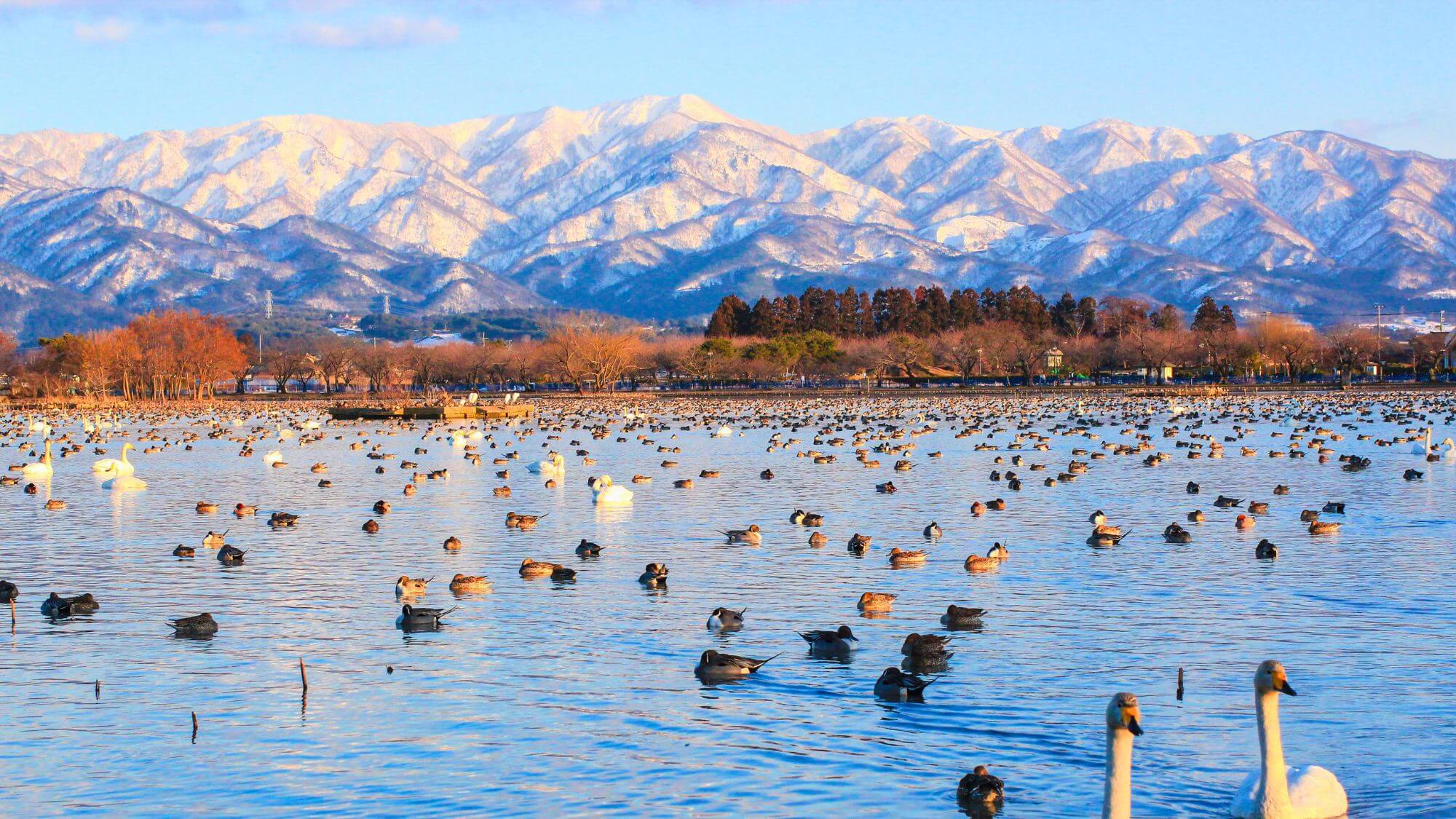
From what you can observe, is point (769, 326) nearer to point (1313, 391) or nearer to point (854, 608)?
point (1313, 391)

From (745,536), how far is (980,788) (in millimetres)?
16376

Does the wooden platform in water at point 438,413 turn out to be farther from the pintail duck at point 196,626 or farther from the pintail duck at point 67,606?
the pintail duck at point 196,626

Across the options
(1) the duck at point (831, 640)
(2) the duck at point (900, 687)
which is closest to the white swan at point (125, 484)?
(1) the duck at point (831, 640)

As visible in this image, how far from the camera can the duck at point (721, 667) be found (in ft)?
53.9

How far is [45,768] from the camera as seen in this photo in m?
13.5

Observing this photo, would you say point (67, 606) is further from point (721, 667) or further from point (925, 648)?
point (925, 648)

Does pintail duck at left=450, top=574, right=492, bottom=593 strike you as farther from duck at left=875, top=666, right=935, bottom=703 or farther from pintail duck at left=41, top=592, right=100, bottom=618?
duck at left=875, top=666, right=935, bottom=703

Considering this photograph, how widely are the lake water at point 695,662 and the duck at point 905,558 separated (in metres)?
0.20

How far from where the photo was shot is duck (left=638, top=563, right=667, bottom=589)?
22.9 meters

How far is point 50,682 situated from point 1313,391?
4883 inches

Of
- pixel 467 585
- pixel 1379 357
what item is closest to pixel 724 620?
pixel 467 585

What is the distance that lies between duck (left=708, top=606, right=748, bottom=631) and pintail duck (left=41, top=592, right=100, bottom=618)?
350 inches

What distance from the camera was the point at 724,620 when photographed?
1905 cm

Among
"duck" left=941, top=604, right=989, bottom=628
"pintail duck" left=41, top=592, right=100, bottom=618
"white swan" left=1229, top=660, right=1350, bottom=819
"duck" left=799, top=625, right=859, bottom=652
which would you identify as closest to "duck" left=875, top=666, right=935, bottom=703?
"duck" left=799, top=625, right=859, bottom=652
